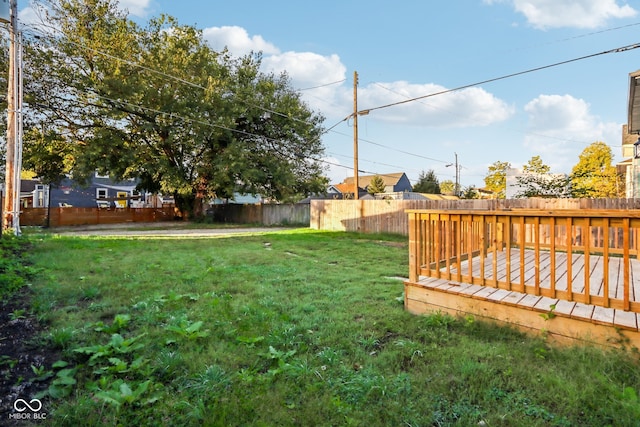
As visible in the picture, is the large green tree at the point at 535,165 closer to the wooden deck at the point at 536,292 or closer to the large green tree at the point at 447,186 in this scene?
the wooden deck at the point at 536,292

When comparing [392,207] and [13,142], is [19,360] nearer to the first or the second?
[13,142]

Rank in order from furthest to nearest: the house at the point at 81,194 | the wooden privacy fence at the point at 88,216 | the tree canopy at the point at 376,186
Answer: the tree canopy at the point at 376,186
the house at the point at 81,194
the wooden privacy fence at the point at 88,216

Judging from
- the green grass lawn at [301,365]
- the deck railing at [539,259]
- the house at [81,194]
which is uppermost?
the house at [81,194]

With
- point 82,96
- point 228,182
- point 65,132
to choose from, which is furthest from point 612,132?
point 65,132

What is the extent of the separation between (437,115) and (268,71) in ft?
32.6

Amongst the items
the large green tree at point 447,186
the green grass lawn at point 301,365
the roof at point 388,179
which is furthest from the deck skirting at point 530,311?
the large green tree at point 447,186

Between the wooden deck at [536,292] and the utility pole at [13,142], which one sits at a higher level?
the utility pole at [13,142]

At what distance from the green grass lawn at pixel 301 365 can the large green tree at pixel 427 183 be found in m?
40.7

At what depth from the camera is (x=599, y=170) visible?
18.3 metres

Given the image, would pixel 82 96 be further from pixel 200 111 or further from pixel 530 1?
pixel 530 1

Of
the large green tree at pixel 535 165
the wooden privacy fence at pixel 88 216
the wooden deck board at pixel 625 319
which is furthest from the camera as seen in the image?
the wooden privacy fence at pixel 88 216

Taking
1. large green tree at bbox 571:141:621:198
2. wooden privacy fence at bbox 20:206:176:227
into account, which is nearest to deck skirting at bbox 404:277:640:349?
large green tree at bbox 571:141:621:198

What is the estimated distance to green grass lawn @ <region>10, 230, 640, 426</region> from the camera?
162 cm

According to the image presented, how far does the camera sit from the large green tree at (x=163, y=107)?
1441cm
